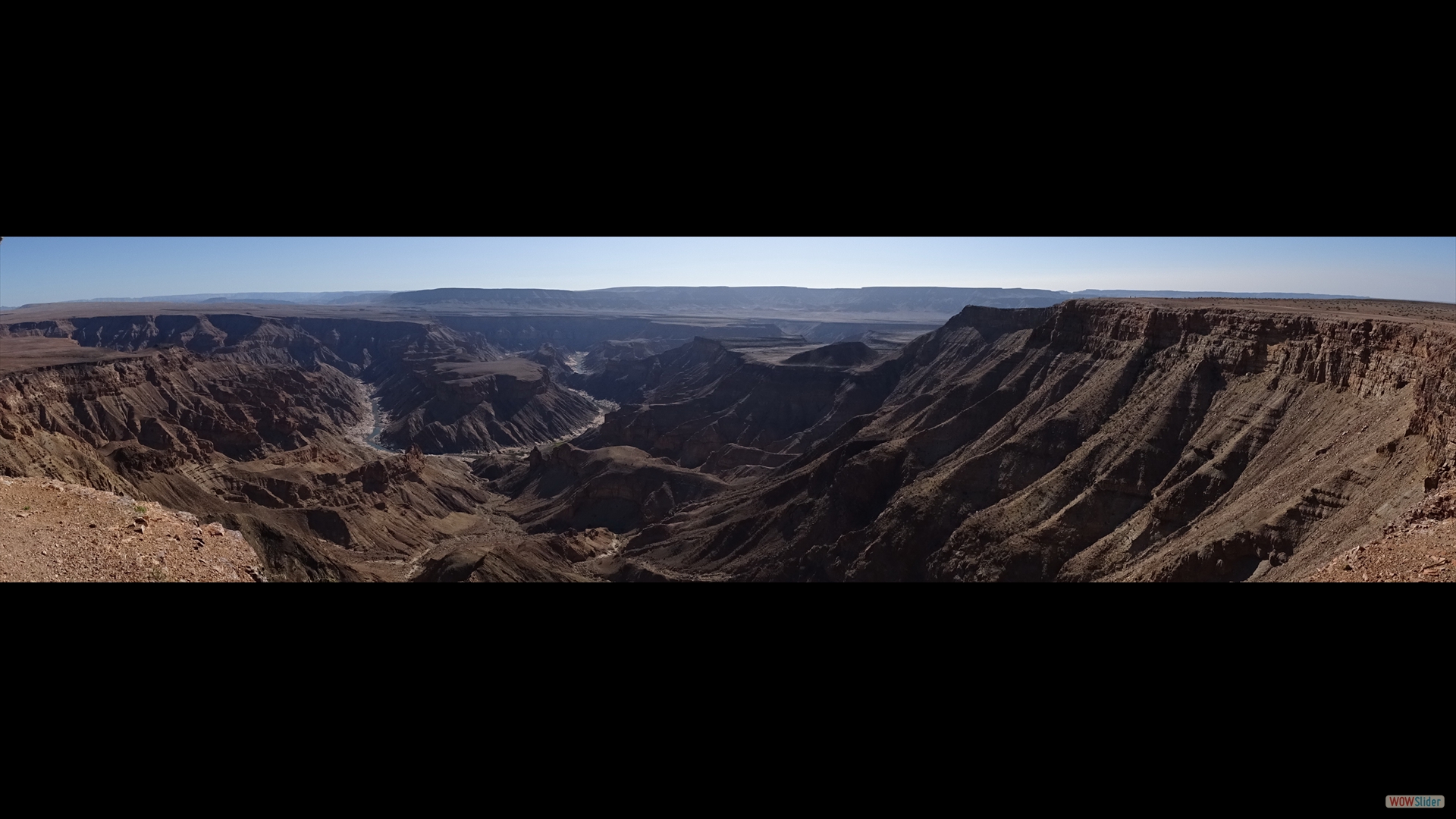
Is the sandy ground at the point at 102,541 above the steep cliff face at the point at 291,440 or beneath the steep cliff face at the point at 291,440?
above

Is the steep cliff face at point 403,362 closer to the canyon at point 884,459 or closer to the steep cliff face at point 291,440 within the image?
the steep cliff face at point 291,440

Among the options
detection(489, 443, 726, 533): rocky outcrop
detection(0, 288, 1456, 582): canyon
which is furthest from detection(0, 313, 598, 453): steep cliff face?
detection(489, 443, 726, 533): rocky outcrop

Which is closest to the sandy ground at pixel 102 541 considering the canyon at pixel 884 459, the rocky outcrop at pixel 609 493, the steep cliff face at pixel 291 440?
the canyon at pixel 884 459

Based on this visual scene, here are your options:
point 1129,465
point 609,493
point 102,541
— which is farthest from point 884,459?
point 102,541

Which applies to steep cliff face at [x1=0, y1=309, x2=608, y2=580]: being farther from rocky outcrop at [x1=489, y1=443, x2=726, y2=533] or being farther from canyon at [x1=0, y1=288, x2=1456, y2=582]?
rocky outcrop at [x1=489, y1=443, x2=726, y2=533]

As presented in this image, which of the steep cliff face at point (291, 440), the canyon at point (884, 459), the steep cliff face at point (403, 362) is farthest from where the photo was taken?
the steep cliff face at point (403, 362)
